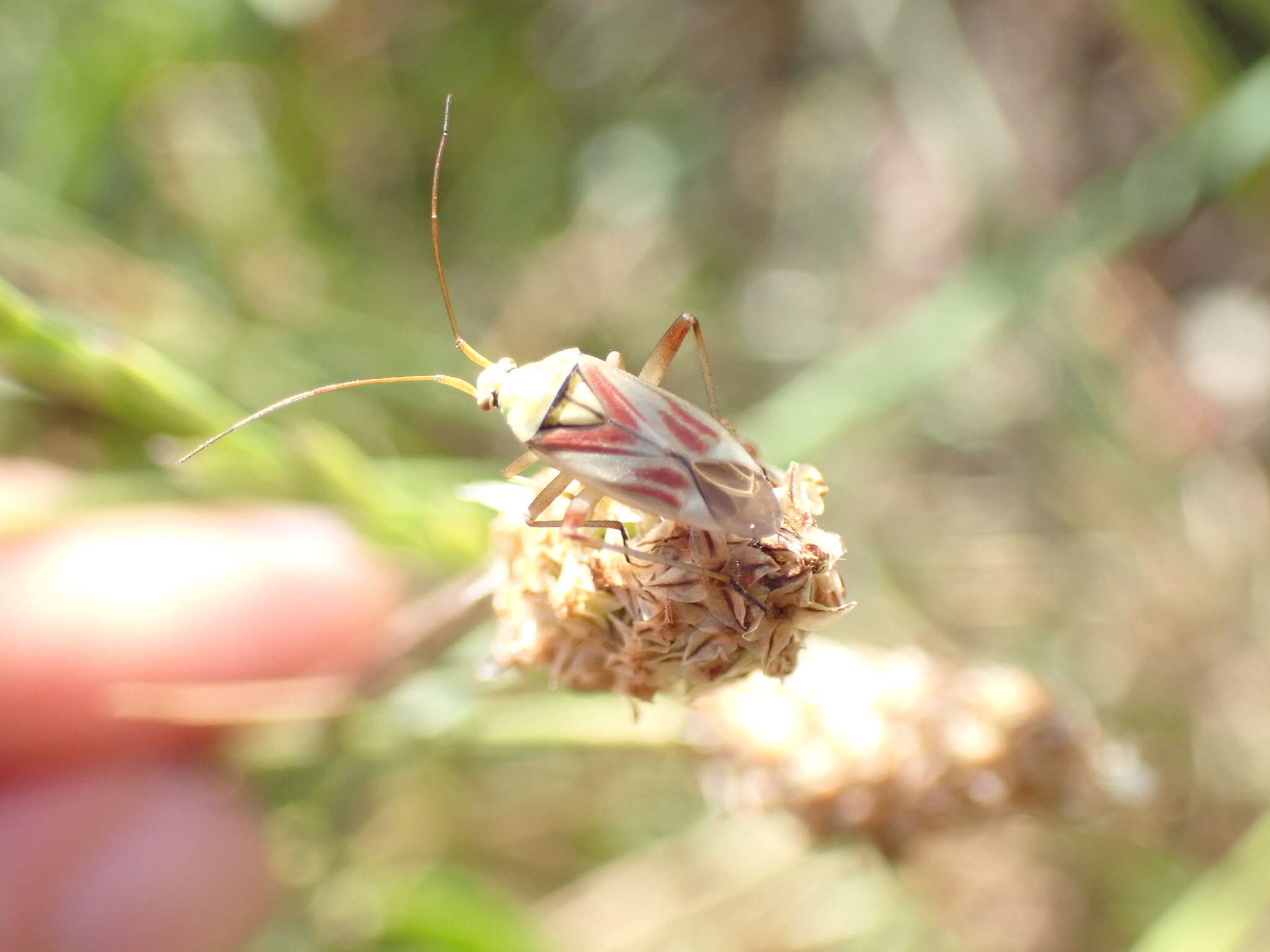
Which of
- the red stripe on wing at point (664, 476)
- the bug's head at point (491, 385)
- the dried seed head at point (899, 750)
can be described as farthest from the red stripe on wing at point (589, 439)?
the dried seed head at point (899, 750)

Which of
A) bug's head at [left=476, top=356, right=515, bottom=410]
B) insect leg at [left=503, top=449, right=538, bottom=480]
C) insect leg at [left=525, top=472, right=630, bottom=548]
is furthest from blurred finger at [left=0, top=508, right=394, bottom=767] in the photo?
insect leg at [left=525, top=472, right=630, bottom=548]

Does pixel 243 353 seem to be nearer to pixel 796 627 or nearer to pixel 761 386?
pixel 761 386

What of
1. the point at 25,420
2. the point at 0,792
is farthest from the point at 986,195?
the point at 0,792

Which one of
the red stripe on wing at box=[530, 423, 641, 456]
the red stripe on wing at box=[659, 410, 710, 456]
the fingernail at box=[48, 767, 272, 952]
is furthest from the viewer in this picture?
the fingernail at box=[48, 767, 272, 952]

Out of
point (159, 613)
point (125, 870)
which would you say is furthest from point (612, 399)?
point (125, 870)

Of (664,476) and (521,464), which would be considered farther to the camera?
(521,464)

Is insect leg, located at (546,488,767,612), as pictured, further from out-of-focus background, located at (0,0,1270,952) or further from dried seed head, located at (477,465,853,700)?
out-of-focus background, located at (0,0,1270,952)

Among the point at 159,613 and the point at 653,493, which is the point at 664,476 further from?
the point at 159,613

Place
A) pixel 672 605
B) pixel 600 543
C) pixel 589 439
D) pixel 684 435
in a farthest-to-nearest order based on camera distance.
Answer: pixel 589 439 → pixel 684 435 → pixel 600 543 → pixel 672 605
